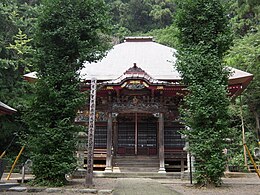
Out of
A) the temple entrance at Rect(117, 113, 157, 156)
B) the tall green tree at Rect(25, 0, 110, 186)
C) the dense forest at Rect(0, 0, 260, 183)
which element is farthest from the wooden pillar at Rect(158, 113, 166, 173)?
the tall green tree at Rect(25, 0, 110, 186)

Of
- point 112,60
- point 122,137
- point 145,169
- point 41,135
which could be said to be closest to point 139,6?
point 112,60

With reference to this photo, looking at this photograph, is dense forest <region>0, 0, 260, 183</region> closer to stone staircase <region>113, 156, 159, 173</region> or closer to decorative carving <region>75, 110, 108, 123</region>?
decorative carving <region>75, 110, 108, 123</region>

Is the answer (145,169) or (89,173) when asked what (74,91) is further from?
(145,169)

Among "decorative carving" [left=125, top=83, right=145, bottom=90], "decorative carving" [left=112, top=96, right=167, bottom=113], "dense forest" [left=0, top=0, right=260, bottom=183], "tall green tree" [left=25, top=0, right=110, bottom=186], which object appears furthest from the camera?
"dense forest" [left=0, top=0, right=260, bottom=183]

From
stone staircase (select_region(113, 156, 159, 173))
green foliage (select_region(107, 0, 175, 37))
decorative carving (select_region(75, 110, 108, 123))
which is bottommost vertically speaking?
stone staircase (select_region(113, 156, 159, 173))

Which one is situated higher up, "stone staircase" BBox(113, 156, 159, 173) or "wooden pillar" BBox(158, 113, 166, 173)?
"wooden pillar" BBox(158, 113, 166, 173)

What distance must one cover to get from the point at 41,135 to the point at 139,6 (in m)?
31.5

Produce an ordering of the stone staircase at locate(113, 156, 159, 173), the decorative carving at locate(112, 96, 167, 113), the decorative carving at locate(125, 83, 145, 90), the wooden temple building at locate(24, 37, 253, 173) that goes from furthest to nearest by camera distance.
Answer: the decorative carving at locate(112, 96, 167, 113)
the stone staircase at locate(113, 156, 159, 173)
the decorative carving at locate(125, 83, 145, 90)
the wooden temple building at locate(24, 37, 253, 173)

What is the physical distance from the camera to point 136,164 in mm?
13664

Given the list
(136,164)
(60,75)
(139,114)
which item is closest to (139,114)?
(139,114)

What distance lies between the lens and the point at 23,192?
24.1 feet

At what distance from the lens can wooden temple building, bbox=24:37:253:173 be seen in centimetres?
1282

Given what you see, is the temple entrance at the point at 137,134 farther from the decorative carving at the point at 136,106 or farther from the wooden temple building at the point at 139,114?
the decorative carving at the point at 136,106

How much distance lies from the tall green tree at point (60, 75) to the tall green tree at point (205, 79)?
2.88 m
